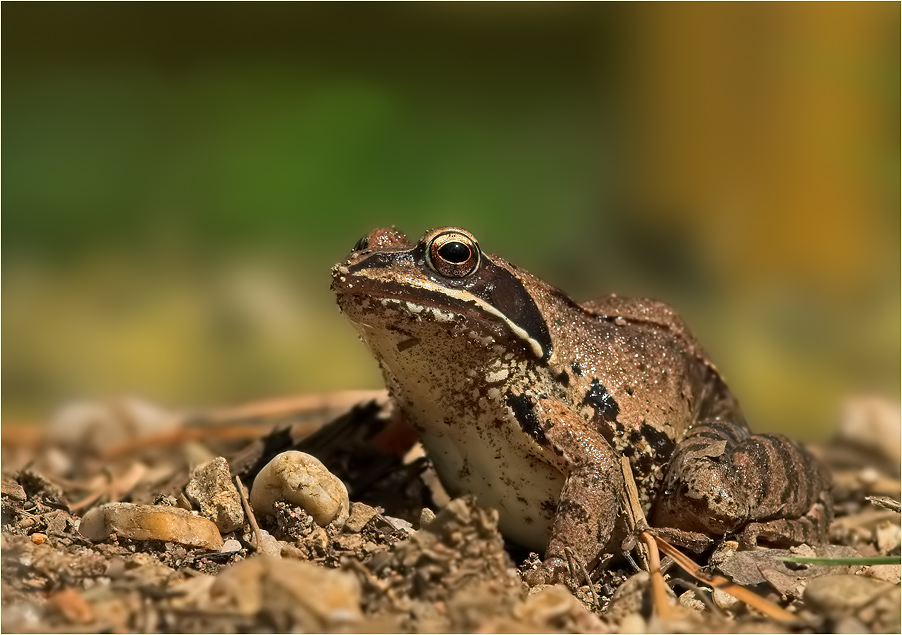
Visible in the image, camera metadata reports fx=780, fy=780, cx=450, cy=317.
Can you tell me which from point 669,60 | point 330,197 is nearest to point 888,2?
point 669,60

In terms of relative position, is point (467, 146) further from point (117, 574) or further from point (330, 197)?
point (117, 574)

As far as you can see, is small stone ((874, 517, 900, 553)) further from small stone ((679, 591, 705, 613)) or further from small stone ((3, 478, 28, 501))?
small stone ((3, 478, 28, 501))

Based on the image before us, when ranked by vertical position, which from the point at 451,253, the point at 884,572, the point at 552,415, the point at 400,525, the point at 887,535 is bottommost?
the point at 400,525

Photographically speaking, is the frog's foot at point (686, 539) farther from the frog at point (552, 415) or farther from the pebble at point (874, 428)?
the pebble at point (874, 428)

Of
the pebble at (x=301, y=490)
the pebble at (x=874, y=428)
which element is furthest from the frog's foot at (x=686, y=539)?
the pebble at (x=874, y=428)

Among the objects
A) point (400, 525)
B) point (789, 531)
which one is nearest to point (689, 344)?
point (789, 531)

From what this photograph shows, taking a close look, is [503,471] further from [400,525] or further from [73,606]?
[73,606]

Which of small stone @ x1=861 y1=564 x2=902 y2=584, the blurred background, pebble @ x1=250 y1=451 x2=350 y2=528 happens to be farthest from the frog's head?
the blurred background
